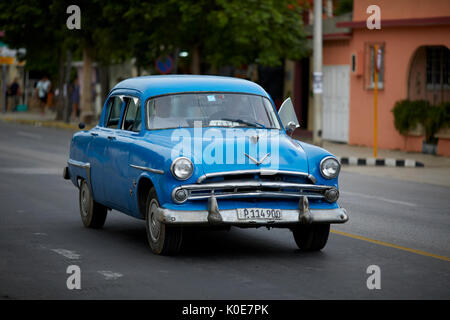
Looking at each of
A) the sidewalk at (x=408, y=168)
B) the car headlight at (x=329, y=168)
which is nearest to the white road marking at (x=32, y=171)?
the sidewalk at (x=408, y=168)

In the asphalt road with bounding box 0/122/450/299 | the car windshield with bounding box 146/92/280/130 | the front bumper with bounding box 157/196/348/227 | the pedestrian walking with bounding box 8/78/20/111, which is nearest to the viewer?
the asphalt road with bounding box 0/122/450/299

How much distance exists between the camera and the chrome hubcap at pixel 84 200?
511 inches

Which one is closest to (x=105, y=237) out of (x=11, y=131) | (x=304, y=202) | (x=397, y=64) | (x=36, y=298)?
(x=304, y=202)

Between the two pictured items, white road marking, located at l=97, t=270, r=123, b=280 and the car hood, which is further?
the car hood

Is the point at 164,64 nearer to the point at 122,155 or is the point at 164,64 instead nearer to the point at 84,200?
the point at 84,200

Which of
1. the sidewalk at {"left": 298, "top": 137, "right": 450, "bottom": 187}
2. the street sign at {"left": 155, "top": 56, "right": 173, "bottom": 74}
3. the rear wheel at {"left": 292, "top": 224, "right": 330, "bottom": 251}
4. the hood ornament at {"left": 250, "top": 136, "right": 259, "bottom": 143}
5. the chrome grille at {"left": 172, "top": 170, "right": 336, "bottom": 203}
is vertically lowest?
the sidewalk at {"left": 298, "top": 137, "right": 450, "bottom": 187}

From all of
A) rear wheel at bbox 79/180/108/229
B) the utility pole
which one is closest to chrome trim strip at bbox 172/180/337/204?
rear wheel at bbox 79/180/108/229

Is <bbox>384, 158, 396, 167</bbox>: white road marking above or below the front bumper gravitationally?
below

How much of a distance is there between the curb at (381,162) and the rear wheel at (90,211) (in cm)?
1317

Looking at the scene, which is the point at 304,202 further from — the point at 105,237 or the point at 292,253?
the point at 105,237

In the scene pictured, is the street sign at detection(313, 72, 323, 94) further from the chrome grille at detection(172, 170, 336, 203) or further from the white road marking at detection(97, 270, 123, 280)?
the white road marking at detection(97, 270, 123, 280)

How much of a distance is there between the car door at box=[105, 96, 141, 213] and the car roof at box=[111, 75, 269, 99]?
21 centimetres

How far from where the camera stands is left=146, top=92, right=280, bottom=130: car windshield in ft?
37.5
